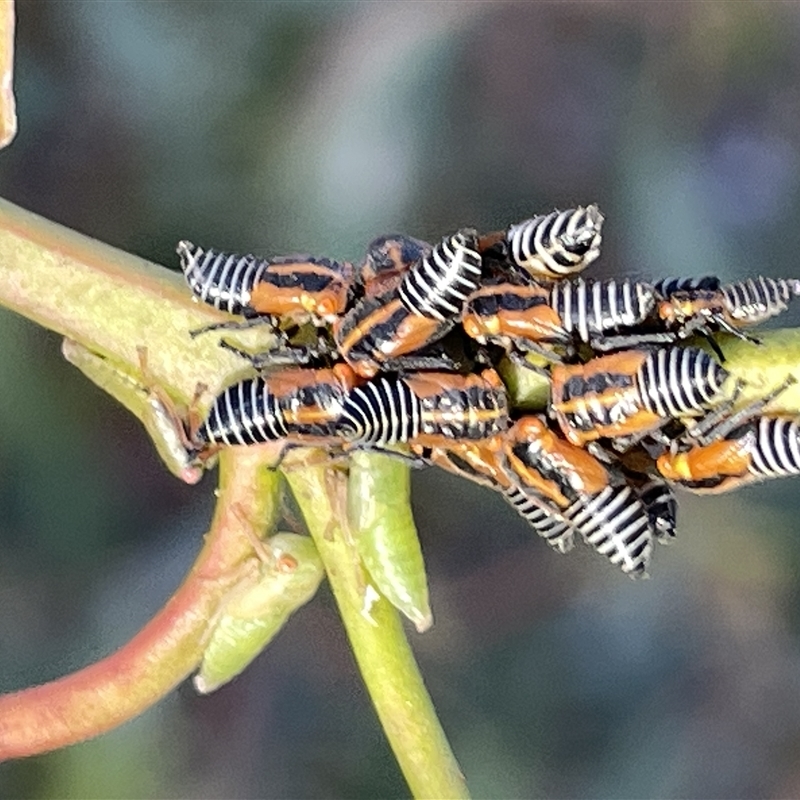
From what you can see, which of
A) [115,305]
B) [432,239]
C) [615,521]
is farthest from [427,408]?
[432,239]

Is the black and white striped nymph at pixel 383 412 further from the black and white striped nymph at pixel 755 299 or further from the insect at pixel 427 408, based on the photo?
the black and white striped nymph at pixel 755 299

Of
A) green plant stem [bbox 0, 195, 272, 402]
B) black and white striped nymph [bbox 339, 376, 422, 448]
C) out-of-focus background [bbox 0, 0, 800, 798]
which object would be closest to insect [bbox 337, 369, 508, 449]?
black and white striped nymph [bbox 339, 376, 422, 448]

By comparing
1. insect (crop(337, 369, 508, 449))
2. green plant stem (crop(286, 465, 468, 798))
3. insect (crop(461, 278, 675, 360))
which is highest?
insect (crop(461, 278, 675, 360))

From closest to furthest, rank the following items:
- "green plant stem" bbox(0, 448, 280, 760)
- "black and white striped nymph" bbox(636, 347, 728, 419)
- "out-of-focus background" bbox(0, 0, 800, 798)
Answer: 1. "black and white striped nymph" bbox(636, 347, 728, 419)
2. "green plant stem" bbox(0, 448, 280, 760)
3. "out-of-focus background" bbox(0, 0, 800, 798)

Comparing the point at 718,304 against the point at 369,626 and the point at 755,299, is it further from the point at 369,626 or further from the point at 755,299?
the point at 369,626

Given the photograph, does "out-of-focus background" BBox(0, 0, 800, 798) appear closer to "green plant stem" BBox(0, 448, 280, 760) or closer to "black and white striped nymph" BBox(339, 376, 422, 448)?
"green plant stem" BBox(0, 448, 280, 760)

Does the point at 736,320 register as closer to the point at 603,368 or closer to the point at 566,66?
the point at 603,368
